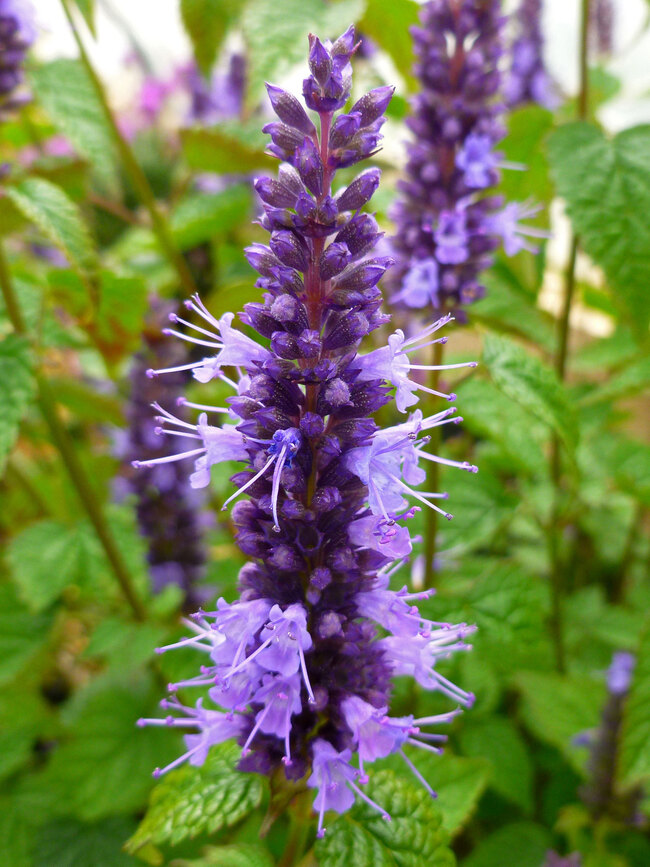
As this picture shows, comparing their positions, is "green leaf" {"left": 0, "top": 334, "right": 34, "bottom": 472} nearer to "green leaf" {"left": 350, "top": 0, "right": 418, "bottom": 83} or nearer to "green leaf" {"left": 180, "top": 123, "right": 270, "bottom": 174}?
"green leaf" {"left": 180, "top": 123, "right": 270, "bottom": 174}

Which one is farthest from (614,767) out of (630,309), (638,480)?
(630,309)

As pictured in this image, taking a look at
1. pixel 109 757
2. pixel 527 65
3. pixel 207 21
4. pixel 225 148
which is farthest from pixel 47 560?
pixel 527 65

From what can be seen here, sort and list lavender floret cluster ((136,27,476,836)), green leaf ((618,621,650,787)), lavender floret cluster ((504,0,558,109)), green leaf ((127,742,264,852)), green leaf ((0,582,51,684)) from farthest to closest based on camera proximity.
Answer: lavender floret cluster ((504,0,558,109)), green leaf ((0,582,51,684)), green leaf ((618,621,650,787)), green leaf ((127,742,264,852)), lavender floret cluster ((136,27,476,836))

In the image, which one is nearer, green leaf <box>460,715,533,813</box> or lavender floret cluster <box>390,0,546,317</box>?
lavender floret cluster <box>390,0,546,317</box>

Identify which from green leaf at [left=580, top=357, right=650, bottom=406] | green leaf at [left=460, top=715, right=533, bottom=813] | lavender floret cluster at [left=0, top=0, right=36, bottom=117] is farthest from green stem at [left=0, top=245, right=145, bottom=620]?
green leaf at [left=580, top=357, right=650, bottom=406]

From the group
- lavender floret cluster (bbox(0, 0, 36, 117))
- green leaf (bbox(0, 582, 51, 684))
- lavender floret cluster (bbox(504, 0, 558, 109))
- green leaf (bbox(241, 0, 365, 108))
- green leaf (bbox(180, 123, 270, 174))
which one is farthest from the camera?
lavender floret cluster (bbox(504, 0, 558, 109))

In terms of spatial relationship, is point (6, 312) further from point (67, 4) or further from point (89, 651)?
point (89, 651)

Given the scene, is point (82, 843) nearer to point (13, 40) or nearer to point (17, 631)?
point (17, 631)
